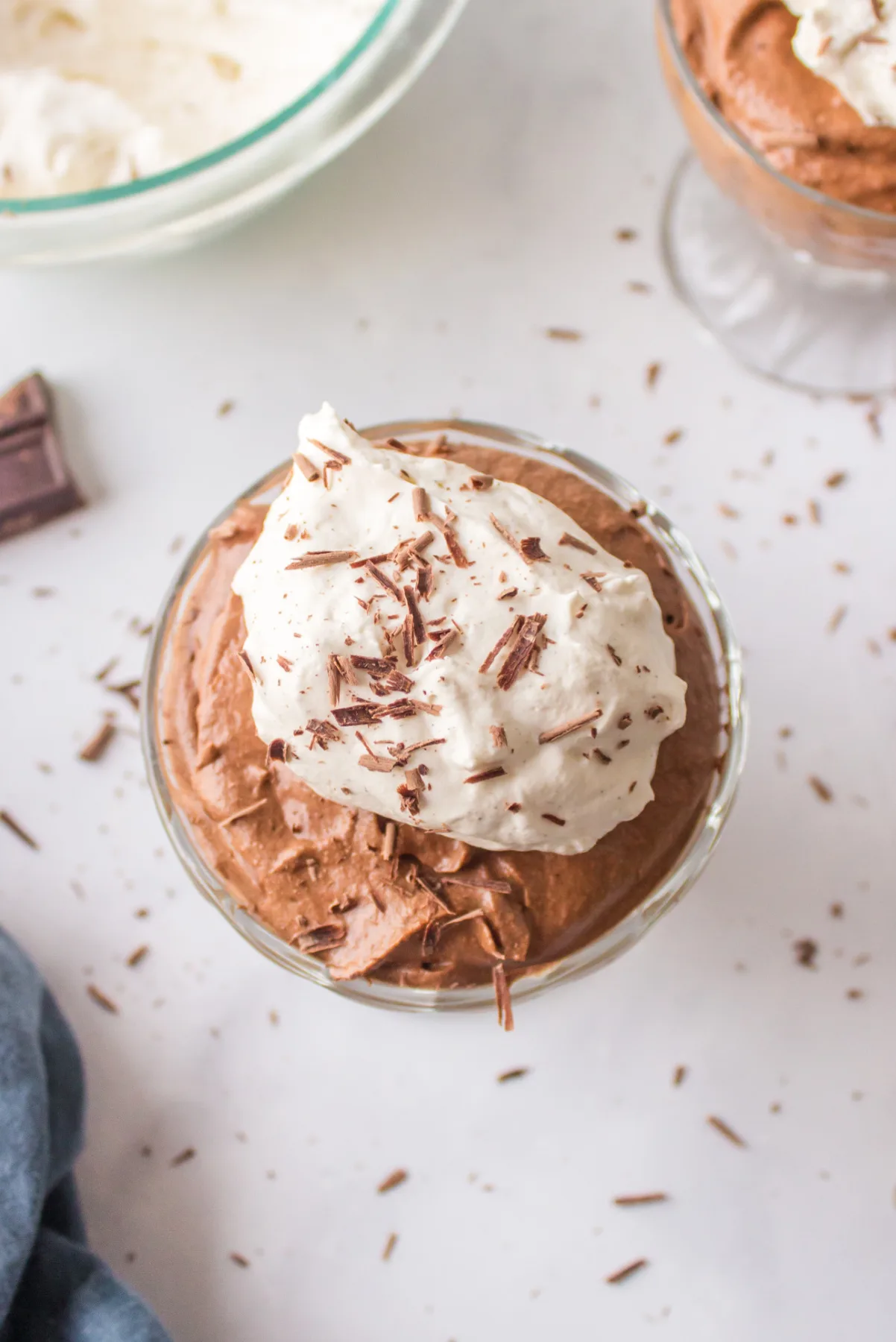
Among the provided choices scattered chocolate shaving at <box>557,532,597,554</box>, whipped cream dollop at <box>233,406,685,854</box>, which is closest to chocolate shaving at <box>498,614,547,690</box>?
whipped cream dollop at <box>233,406,685,854</box>

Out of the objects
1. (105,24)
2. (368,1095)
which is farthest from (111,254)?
(368,1095)

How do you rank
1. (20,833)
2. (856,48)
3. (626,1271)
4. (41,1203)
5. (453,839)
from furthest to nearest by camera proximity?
(20,833) < (626,1271) < (41,1203) < (856,48) < (453,839)

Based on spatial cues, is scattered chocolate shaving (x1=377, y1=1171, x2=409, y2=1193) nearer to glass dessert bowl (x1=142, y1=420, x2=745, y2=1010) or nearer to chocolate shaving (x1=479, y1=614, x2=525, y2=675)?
glass dessert bowl (x1=142, y1=420, x2=745, y2=1010)

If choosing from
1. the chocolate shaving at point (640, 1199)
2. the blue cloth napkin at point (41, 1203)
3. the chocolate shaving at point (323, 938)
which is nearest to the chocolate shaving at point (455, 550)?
the chocolate shaving at point (323, 938)

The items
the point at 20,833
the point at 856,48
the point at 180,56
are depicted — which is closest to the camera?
the point at 856,48

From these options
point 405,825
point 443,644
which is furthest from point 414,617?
point 405,825

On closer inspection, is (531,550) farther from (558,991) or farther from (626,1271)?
(626,1271)
